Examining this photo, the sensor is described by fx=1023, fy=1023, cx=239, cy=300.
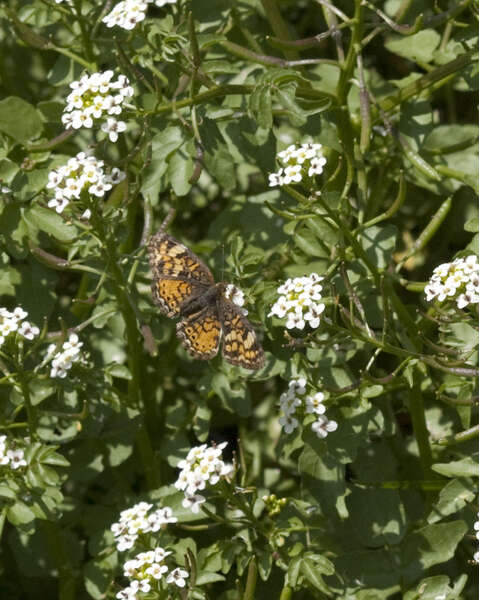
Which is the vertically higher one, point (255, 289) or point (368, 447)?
point (255, 289)

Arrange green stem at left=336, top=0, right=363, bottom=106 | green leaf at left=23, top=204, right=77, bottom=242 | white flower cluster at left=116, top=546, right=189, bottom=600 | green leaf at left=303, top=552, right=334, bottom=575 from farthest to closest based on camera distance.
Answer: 1. green leaf at left=23, top=204, right=77, bottom=242
2. green stem at left=336, top=0, right=363, bottom=106
3. green leaf at left=303, top=552, right=334, bottom=575
4. white flower cluster at left=116, top=546, right=189, bottom=600

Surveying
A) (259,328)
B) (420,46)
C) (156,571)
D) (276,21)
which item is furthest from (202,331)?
(420,46)

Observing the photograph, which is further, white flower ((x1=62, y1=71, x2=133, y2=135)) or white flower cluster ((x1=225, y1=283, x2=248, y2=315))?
white flower cluster ((x1=225, y1=283, x2=248, y2=315))

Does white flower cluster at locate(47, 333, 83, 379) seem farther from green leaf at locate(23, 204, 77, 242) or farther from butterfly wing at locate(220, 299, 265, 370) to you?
butterfly wing at locate(220, 299, 265, 370)

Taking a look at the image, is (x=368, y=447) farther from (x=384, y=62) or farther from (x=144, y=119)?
(x=384, y=62)

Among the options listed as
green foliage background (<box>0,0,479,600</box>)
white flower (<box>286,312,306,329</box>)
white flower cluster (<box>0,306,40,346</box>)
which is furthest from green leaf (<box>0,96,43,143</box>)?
white flower (<box>286,312,306,329</box>)

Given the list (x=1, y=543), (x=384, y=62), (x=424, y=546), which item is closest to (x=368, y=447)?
(x=424, y=546)
